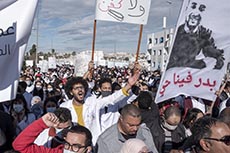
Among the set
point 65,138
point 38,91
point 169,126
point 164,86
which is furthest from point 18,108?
point 38,91

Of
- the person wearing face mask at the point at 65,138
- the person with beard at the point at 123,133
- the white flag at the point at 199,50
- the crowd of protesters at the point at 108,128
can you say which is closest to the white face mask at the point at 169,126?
the crowd of protesters at the point at 108,128

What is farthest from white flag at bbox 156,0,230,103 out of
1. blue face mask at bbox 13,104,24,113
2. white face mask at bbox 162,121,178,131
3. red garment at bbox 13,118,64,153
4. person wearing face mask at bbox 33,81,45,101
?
person wearing face mask at bbox 33,81,45,101

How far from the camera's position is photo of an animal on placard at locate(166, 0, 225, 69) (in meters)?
4.75

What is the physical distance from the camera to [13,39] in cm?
393

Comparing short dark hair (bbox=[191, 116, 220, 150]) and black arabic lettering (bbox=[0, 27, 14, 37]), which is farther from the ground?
black arabic lettering (bbox=[0, 27, 14, 37])

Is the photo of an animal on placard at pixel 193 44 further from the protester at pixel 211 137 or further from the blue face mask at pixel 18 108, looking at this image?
the blue face mask at pixel 18 108

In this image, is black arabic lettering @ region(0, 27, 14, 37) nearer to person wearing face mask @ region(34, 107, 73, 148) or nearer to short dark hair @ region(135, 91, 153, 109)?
person wearing face mask @ region(34, 107, 73, 148)

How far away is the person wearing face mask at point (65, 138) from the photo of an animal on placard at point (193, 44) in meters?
1.49

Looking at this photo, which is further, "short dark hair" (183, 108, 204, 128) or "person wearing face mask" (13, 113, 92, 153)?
"short dark hair" (183, 108, 204, 128)

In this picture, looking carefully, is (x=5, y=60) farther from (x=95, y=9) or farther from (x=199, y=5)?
(x=95, y=9)

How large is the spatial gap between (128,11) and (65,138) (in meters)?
3.91

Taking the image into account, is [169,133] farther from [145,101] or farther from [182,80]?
[145,101]

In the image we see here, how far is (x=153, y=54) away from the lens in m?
61.2

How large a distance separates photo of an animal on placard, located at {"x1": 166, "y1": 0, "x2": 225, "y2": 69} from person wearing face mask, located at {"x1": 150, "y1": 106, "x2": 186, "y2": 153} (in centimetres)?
62
